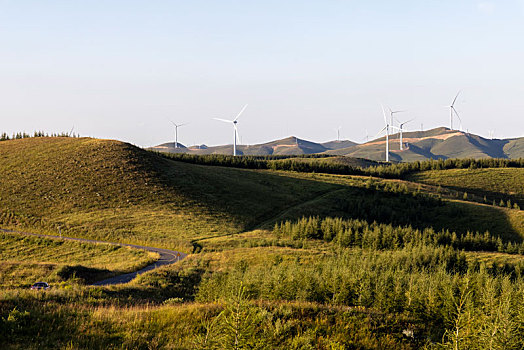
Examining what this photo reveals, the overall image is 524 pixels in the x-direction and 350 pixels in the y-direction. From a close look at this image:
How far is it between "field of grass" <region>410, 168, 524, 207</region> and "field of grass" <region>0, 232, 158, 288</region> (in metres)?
130

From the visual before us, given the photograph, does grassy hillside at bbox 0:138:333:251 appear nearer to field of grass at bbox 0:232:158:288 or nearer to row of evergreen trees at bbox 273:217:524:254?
field of grass at bbox 0:232:158:288

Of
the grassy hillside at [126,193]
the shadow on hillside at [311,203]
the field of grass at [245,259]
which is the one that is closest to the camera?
the field of grass at [245,259]

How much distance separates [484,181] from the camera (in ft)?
541

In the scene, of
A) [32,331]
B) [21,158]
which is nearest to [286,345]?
[32,331]

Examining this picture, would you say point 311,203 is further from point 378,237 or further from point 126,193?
point 126,193

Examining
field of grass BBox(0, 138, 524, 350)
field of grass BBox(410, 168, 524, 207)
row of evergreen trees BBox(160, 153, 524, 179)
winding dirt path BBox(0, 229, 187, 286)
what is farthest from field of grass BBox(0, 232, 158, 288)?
field of grass BBox(410, 168, 524, 207)

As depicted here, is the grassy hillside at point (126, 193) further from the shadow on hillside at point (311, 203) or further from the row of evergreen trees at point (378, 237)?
the row of evergreen trees at point (378, 237)

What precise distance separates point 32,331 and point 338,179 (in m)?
134

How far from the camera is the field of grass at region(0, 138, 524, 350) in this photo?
16.9 m

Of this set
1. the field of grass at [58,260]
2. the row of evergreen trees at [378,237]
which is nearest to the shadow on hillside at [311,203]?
the row of evergreen trees at [378,237]

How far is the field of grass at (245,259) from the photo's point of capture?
1689 centimetres

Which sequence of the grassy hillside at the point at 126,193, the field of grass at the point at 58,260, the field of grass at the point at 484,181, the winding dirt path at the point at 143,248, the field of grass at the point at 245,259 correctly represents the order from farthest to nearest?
the field of grass at the point at 484,181
the grassy hillside at the point at 126,193
the winding dirt path at the point at 143,248
the field of grass at the point at 58,260
the field of grass at the point at 245,259

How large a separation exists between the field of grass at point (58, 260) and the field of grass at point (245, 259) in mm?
303

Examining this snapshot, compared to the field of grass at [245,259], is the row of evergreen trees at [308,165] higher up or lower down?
higher up
